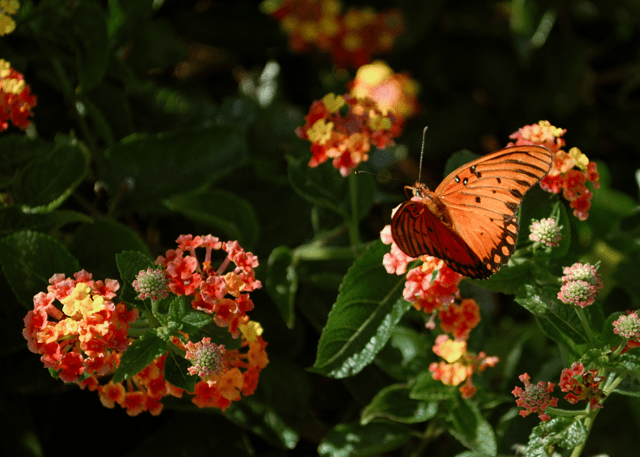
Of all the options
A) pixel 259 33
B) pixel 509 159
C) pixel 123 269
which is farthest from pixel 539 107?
pixel 123 269

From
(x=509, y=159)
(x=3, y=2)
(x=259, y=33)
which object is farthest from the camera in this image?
(x=259, y=33)

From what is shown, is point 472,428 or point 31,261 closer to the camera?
point 31,261

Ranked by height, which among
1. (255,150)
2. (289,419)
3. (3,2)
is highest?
(3,2)

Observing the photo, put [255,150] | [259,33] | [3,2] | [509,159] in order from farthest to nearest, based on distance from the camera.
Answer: [259,33]
[255,150]
[3,2]
[509,159]

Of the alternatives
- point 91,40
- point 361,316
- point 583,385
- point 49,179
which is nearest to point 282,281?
point 361,316

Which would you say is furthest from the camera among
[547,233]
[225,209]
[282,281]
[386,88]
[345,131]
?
[386,88]

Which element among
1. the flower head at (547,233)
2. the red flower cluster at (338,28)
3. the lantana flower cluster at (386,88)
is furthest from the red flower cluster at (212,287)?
the red flower cluster at (338,28)

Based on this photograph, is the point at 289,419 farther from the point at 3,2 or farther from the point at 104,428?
the point at 3,2

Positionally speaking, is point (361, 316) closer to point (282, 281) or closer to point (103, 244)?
point (282, 281)
